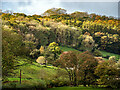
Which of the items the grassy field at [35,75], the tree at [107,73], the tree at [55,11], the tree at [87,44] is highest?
the tree at [55,11]

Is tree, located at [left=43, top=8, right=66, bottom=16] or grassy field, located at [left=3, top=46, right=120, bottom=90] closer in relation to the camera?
grassy field, located at [left=3, top=46, right=120, bottom=90]

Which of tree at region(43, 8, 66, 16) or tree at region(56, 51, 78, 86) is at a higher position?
tree at region(43, 8, 66, 16)

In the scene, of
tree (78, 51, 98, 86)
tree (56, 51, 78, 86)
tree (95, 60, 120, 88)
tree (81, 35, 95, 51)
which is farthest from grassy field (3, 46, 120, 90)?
tree (81, 35, 95, 51)

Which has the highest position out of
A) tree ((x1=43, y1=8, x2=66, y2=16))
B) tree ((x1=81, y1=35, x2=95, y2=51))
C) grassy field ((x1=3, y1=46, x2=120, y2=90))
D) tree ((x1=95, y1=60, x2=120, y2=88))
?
tree ((x1=43, y1=8, x2=66, y2=16))

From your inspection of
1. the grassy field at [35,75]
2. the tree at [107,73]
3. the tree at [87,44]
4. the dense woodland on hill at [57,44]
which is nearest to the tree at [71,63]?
the dense woodland on hill at [57,44]

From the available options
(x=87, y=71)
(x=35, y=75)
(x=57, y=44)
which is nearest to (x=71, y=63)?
(x=87, y=71)

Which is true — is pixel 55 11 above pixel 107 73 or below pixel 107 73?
above

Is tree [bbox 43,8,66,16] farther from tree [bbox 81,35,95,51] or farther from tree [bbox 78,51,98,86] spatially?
tree [bbox 78,51,98,86]

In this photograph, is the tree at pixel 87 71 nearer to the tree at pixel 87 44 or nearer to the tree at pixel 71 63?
the tree at pixel 71 63

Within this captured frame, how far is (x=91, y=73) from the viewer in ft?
35.9

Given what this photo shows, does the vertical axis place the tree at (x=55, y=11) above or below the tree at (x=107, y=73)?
above

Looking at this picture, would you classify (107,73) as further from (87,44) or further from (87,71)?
(87,44)

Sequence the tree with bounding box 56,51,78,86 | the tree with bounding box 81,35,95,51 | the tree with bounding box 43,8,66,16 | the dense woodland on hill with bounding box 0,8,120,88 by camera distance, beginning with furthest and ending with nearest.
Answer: the tree with bounding box 43,8,66,16
the tree with bounding box 81,35,95,51
the tree with bounding box 56,51,78,86
the dense woodland on hill with bounding box 0,8,120,88

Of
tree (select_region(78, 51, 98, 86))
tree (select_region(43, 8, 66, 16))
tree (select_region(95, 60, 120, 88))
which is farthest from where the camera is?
tree (select_region(43, 8, 66, 16))
